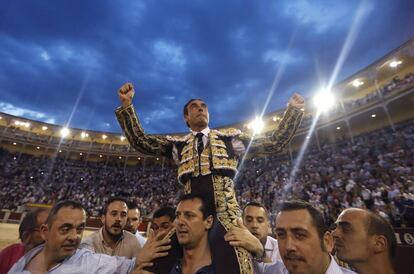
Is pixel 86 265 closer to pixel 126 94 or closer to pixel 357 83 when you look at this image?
pixel 126 94

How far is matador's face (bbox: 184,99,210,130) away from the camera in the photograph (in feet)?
7.98

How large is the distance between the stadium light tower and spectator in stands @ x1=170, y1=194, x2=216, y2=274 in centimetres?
2307

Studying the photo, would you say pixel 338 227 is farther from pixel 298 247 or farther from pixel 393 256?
pixel 298 247

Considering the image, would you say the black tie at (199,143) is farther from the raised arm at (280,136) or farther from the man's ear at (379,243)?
the man's ear at (379,243)

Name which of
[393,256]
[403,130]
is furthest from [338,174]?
[393,256]

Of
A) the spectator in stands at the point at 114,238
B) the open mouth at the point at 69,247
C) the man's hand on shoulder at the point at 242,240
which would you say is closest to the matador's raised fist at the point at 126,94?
the open mouth at the point at 69,247

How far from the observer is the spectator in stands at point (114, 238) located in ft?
11.9

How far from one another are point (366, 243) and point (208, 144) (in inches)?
70.2

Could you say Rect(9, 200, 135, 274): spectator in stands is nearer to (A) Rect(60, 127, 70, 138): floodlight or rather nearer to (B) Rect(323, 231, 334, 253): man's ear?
(B) Rect(323, 231, 334, 253): man's ear

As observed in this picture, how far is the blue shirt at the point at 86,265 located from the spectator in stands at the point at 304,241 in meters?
1.25

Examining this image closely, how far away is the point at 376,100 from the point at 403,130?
312 centimetres

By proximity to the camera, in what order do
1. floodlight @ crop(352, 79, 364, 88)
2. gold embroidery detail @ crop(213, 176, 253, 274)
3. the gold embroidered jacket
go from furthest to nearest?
floodlight @ crop(352, 79, 364, 88) → the gold embroidered jacket → gold embroidery detail @ crop(213, 176, 253, 274)

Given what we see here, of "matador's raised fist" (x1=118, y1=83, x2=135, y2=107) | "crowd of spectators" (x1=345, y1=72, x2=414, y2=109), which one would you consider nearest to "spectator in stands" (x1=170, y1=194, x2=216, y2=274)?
"matador's raised fist" (x1=118, y1=83, x2=135, y2=107)

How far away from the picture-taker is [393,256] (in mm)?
2275
